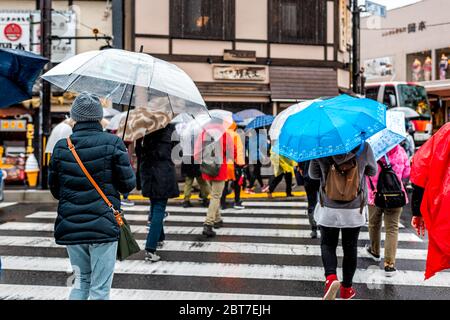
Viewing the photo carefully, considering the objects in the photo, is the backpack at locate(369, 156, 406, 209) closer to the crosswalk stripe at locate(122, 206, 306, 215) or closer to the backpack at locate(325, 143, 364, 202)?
the backpack at locate(325, 143, 364, 202)

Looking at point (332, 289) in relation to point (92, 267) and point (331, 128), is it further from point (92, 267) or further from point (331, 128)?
point (92, 267)

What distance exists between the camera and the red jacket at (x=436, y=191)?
3.39 m

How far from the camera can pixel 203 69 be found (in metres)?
18.0

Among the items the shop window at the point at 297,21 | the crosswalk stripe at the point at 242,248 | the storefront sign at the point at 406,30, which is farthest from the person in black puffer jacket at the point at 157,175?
the shop window at the point at 297,21

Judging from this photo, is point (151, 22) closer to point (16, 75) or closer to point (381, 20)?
point (381, 20)

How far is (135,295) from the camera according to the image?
4.80 m

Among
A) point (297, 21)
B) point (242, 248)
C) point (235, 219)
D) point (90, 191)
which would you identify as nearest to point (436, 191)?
point (90, 191)

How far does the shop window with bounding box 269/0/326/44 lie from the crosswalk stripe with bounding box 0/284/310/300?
1513 centimetres

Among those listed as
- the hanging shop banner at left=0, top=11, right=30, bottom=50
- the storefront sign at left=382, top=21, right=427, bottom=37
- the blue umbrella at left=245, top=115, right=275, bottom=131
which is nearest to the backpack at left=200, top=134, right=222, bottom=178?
the blue umbrella at left=245, top=115, right=275, bottom=131

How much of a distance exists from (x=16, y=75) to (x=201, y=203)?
298 inches

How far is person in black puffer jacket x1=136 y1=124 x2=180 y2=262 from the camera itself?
19.4ft

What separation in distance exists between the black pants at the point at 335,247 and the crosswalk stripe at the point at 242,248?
2076 mm

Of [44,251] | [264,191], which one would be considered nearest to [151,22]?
[264,191]

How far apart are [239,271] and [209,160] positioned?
2.26m
